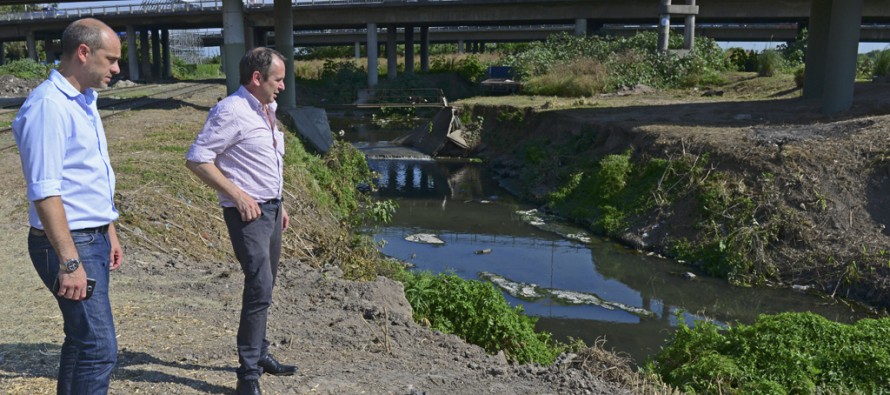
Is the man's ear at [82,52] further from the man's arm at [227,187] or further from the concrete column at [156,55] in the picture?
the concrete column at [156,55]

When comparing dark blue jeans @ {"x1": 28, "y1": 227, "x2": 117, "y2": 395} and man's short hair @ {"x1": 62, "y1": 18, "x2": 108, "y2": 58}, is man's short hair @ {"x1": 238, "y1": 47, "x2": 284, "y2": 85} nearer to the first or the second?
man's short hair @ {"x1": 62, "y1": 18, "x2": 108, "y2": 58}

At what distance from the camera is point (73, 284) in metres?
3.55

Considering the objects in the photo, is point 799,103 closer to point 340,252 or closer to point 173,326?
point 340,252

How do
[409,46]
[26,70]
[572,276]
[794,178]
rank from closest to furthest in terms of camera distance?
1. [572,276]
2. [794,178]
3. [26,70]
4. [409,46]

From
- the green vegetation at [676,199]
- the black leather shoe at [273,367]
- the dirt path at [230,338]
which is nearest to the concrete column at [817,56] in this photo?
the green vegetation at [676,199]

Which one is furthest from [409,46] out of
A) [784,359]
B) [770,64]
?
[784,359]

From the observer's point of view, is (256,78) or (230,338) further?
(230,338)

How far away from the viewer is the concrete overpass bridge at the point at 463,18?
19016 millimetres

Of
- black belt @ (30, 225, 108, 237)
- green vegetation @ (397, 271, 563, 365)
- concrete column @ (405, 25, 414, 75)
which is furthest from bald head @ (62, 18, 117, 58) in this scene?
concrete column @ (405, 25, 414, 75)

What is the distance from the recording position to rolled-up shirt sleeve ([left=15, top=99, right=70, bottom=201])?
347 cm

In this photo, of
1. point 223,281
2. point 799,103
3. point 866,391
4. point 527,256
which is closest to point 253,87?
point 223,281

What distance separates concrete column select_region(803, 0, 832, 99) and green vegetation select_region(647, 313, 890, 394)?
57.6ft

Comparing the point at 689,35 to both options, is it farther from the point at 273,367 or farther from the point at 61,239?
the point at 61,239

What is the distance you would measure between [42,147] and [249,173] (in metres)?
1.34
